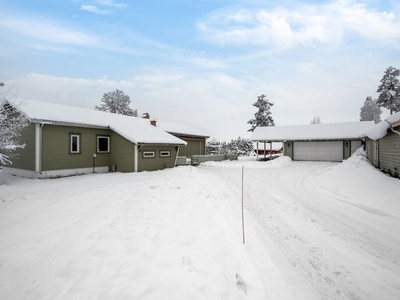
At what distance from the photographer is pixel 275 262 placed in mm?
3746

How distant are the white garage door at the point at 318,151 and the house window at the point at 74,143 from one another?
24962 mm

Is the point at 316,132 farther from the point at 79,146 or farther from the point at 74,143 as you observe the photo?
the point at 74,143

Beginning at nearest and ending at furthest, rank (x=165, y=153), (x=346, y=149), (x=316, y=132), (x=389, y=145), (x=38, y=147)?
1. (x=389, y=145)
2. (x=38, y=147)
3. (x=165, y=153)
4. (x=346, y=149)
5. (x=316, y=132)

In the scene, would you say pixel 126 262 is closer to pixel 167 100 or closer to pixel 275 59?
pixel 275 59

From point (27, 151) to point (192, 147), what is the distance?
1831cm

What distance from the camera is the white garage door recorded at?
82.3ft

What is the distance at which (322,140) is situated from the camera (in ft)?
84.1

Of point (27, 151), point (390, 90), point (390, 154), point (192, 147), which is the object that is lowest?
point (390, 154)

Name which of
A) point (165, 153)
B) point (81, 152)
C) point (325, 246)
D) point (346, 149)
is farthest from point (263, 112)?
point (325, 246)

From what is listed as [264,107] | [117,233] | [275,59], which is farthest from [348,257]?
[264,107]

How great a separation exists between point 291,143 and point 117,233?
27018 millimetres

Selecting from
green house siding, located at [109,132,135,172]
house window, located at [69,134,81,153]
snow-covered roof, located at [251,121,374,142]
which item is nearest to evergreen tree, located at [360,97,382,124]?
snow-covered roof, located at [251,121,374,142]

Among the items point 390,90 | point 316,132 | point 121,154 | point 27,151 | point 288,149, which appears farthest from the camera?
point 390,90

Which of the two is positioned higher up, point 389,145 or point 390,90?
point 390,90
